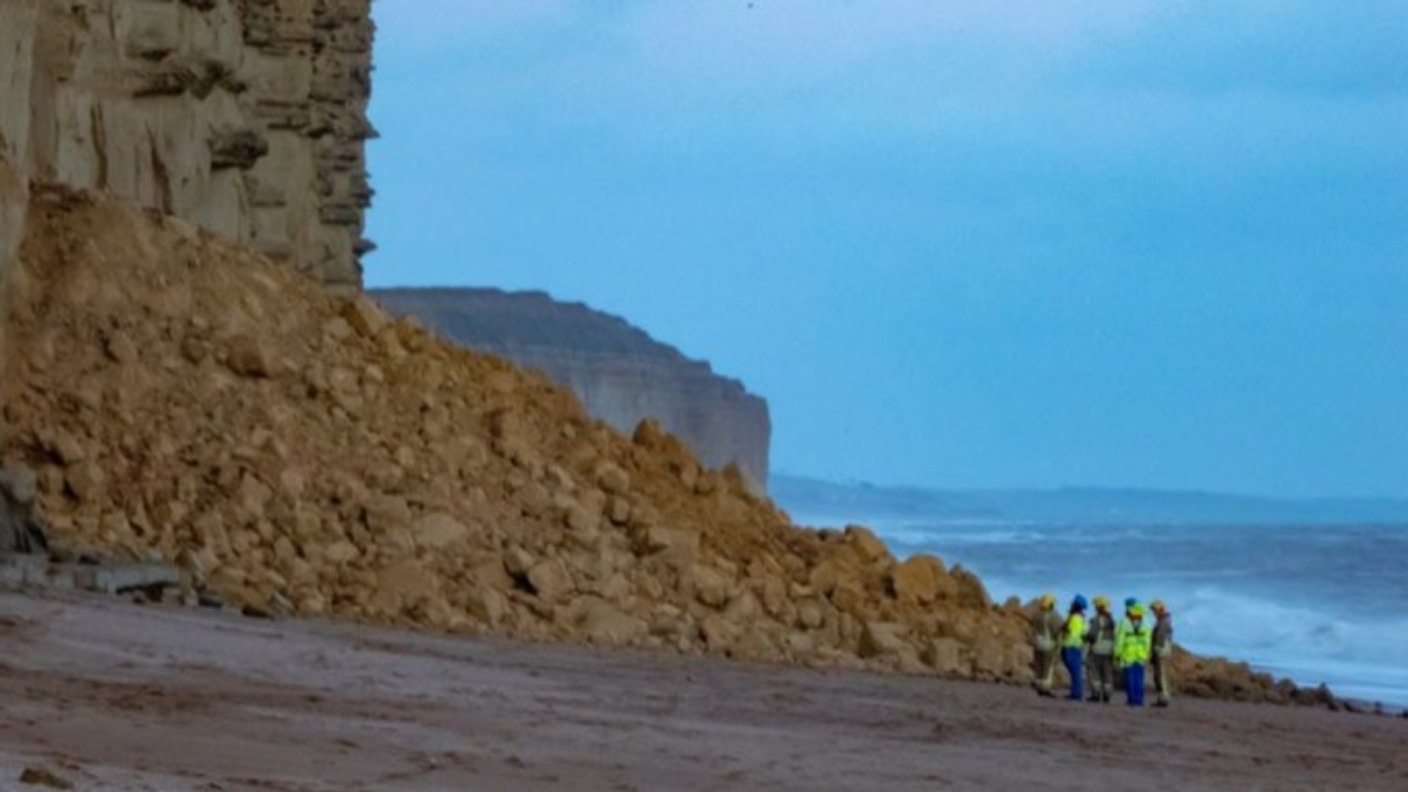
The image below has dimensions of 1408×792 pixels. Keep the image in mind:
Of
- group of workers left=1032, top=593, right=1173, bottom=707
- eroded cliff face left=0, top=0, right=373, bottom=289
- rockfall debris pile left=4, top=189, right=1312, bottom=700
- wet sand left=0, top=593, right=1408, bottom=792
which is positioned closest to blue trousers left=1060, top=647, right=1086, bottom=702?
group of workers left=1032, top=593, right=1173, bottom=707

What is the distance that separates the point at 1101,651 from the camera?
77.2 feet

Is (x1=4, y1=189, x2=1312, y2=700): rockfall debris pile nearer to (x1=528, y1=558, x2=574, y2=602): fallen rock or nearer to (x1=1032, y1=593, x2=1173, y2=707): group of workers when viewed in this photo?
(x1=528, y1=558, x2=574, y2=602): fallen rock

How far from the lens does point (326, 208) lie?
37.0 metres

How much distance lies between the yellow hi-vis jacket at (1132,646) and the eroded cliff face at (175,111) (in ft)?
26.0

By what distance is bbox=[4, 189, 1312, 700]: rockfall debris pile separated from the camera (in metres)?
21.8

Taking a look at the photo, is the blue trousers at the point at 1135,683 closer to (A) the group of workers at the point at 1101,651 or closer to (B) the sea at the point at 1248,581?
(A) the group of workers at the point at 1101,651

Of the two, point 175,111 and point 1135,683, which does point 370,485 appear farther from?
point 1135,683

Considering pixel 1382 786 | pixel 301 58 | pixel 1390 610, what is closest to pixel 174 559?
pixel 1382 786

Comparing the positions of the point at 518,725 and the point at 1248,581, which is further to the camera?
the point at 1248,581

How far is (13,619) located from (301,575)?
17.5 feet

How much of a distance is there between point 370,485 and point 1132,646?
17.9ft

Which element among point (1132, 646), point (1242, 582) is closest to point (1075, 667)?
point (1132, 646)

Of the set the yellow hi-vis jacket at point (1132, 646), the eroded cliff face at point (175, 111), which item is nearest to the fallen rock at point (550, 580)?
the yellow hi-vis jacket at point (1132, 646)

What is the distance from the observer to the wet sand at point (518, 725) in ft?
42.6
